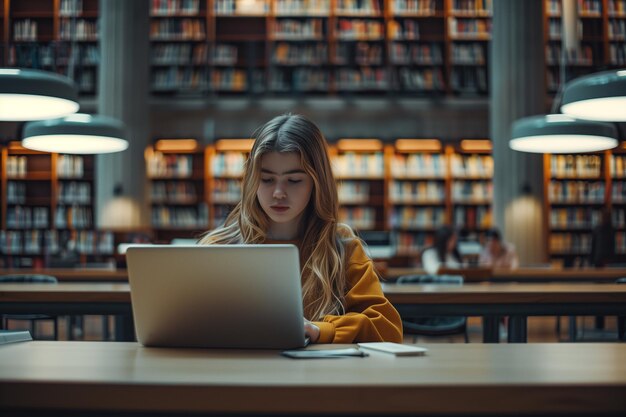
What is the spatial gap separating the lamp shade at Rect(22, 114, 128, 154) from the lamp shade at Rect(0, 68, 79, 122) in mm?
573

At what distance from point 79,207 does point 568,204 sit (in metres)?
6.19

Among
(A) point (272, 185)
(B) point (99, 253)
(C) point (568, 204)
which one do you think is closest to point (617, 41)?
(C) point (568, 204)

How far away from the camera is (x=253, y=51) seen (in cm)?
954

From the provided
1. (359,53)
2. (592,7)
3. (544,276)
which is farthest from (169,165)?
(592,7)

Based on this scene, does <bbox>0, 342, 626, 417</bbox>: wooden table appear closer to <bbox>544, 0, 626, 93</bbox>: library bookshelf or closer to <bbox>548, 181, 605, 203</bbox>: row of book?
<bbox>548, 181, 605, 203</bbox>: row of book

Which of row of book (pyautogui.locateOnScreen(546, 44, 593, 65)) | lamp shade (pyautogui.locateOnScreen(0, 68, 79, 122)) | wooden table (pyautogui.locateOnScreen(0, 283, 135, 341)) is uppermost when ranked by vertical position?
row of book (pyautogui.locateOnScreen(546, 44, 593, 65))

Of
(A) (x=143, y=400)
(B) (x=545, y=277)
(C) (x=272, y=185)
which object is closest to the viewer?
(A) (x=143, y=400)

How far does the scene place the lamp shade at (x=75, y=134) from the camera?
194 inches

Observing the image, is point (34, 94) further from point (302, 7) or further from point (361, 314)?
point (302, 7)

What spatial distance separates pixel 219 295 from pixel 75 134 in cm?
384

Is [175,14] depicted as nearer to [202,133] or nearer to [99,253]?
[202,133]

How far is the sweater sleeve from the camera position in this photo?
1.64 metres

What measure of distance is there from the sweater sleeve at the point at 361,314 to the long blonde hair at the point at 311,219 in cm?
3

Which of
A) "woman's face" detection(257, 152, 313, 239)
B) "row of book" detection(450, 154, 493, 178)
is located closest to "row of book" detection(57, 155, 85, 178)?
"row of book" detection(450, 154, 493, 178)
